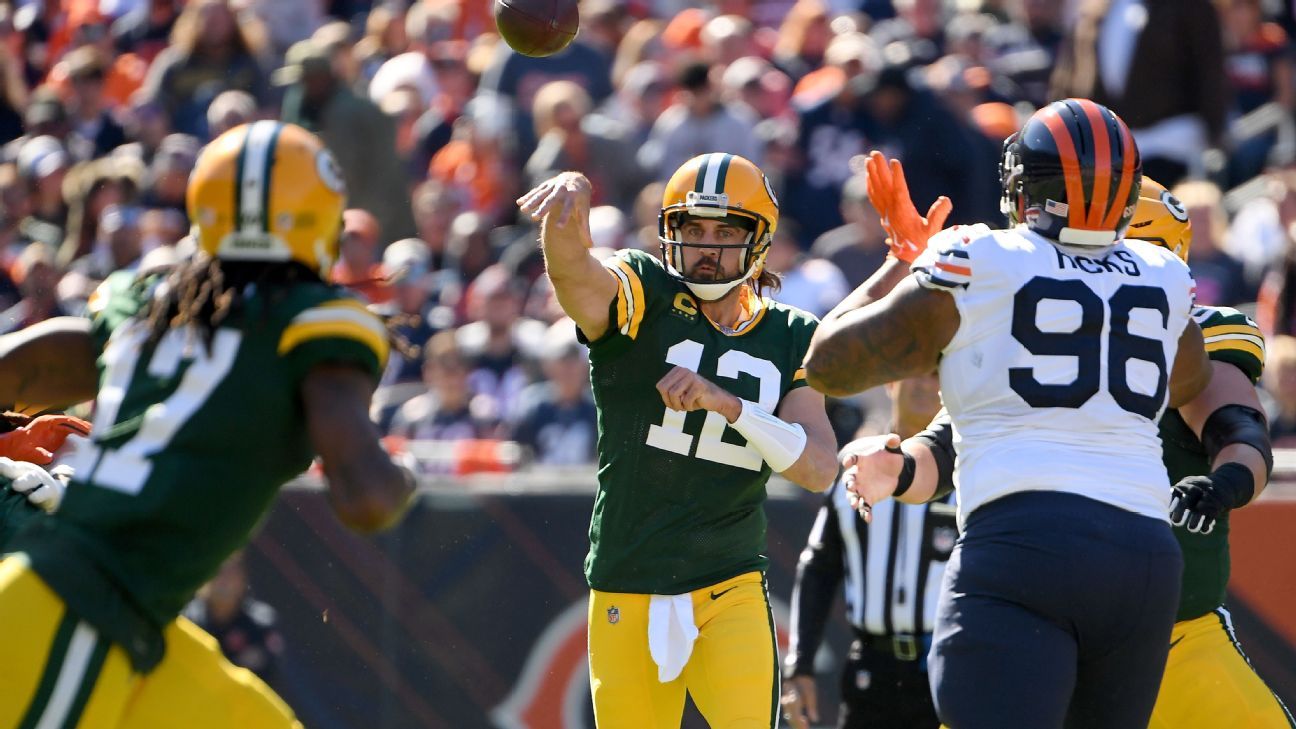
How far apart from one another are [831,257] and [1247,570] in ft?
9.47

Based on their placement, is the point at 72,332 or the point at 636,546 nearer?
the point at 72,332

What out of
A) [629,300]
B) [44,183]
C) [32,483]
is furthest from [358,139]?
[32,483]

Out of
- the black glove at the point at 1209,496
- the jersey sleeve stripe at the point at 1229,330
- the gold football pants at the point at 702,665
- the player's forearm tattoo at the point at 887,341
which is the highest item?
the player's forearm tattoo at the point at 887,341

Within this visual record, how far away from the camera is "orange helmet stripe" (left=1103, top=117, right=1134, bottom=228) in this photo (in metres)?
4.02

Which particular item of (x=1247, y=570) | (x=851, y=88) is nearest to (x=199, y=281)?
(x=1247, y=570)

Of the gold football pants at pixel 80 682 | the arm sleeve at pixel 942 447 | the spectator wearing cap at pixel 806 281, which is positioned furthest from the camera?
the spectator wearing cap at pixel 806 281

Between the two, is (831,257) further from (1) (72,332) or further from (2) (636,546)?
(1) (72,332)

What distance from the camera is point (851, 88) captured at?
9.66 m

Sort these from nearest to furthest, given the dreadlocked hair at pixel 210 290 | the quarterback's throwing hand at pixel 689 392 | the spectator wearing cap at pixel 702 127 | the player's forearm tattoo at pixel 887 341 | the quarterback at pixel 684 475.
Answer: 1. the dreadlocked hair at pixel 210 290
2. the player's forearm tattoo at pixel 887 341
3. the quarterback's throwing hand at pixel 689 392
4. the quarterback at pixel 684 475
5. the spectator wearing cap at pixel 702 127

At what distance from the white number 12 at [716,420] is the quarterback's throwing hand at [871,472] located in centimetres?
77

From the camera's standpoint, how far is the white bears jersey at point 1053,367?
384cm

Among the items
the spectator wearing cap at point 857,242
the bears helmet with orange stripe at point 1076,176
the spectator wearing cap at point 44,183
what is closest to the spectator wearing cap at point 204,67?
the spectator wearing cap at point 44,183

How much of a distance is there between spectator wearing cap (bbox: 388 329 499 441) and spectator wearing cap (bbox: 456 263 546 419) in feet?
0.29

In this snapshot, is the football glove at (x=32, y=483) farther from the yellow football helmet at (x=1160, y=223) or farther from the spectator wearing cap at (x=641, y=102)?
the spectator wearing cap at (x=641, y=102)
